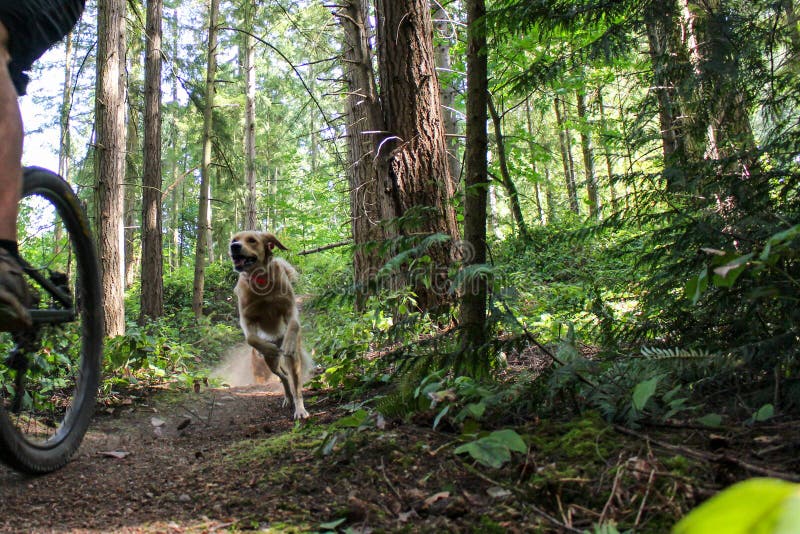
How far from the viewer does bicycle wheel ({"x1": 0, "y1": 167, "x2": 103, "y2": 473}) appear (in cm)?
294

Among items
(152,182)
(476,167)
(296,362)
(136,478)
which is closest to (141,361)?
(296,362)

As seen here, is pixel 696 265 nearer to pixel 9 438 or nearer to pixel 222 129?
pixel 9 438

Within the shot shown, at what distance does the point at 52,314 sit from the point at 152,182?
11714 mm

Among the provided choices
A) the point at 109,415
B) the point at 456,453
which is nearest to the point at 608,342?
the point at 456,453

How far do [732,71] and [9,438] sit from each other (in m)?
4.01

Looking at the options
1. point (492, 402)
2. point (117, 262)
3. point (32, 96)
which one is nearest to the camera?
point (492, 402)

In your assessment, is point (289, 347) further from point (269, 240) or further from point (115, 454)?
point (115, 454)

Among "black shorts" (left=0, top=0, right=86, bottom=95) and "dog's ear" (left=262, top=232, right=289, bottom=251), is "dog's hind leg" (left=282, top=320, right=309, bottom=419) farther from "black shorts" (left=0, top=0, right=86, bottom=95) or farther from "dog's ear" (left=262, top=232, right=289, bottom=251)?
"black shorts" (left=0, top=0, right=86, bottom=95)

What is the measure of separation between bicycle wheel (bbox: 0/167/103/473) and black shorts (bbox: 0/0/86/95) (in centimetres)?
49

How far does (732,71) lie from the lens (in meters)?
3.02

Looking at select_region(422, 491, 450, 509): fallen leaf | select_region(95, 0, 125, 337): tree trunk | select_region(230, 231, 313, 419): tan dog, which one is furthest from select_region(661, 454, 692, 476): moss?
select_region(95, 0, 125, 337): tree trunk

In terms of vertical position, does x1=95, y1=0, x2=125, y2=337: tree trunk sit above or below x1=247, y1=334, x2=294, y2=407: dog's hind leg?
above

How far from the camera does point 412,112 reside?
20.8 feet

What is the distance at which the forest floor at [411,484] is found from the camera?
1.70 meters
